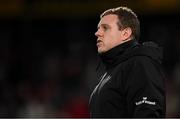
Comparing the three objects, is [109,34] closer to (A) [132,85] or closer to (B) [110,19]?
(B) [110,19]

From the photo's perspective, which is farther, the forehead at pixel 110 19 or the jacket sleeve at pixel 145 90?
the forehead at pixel 110 19

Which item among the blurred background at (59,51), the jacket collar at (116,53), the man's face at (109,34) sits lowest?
the blurred background at (59,51)

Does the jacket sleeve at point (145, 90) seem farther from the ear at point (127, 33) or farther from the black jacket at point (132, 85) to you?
the ear at point (127, 33)

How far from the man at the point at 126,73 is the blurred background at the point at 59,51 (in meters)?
4.72

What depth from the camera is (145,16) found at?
1113cm

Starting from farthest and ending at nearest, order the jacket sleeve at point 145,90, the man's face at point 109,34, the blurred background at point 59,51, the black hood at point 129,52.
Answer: the blurred background at point 59,51 → the man's face at point 109,34 → the black hood at point 129,52 → the jacket sleeve at point 145,90

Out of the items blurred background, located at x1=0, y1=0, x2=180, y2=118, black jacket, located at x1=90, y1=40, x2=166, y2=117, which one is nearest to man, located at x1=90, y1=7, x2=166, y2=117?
black jacket, located at x1=90, y1=40, x2=166, y2=117

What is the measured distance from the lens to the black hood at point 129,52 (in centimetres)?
353

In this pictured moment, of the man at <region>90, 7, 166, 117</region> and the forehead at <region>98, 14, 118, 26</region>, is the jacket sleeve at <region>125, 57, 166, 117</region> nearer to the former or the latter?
the man at <region>90, 7, 166, 117</region>

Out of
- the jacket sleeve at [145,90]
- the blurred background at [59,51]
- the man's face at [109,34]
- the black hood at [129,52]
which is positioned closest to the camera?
the jacket sleeve at [145,90]

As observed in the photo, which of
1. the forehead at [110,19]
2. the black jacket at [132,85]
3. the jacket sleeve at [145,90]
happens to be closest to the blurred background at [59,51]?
the forehead at [110,19]

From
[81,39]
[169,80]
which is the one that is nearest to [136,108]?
[169,80]

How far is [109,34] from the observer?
3.67m

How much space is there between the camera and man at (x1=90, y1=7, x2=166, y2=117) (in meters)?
3.37
